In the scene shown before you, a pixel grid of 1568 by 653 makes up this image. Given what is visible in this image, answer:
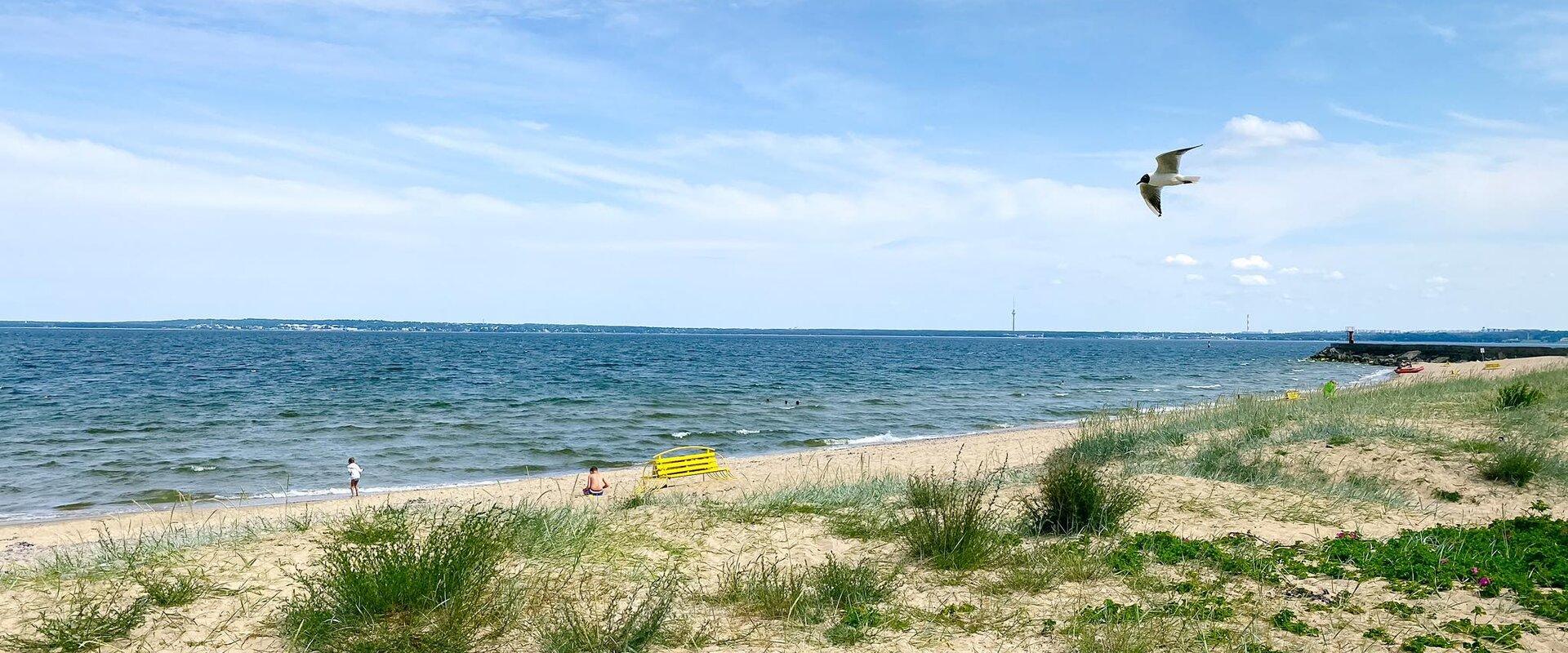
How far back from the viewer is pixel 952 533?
22.1 feet

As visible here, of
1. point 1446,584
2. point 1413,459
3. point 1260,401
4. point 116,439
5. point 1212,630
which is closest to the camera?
point 1212,630

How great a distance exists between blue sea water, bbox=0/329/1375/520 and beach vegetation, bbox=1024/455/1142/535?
13.4 m

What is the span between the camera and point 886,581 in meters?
6.00

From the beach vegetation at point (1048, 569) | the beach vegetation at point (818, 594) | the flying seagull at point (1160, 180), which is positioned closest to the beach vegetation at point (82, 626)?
the beach vegetation at point (818, 594)

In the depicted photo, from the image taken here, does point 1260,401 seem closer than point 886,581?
No

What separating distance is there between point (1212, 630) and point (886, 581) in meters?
2.04

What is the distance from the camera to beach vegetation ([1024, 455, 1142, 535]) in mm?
7434

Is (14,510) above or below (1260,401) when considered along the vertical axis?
below

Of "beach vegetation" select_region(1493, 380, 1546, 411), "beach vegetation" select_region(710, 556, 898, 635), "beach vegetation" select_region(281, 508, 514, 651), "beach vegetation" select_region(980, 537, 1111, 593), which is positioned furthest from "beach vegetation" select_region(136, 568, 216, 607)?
"beach vegetation" select_region(1493, 380, 1546, 411)

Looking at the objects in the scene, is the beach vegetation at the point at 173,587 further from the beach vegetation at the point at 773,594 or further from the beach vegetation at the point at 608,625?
the beach vegetation at the point at 773,594

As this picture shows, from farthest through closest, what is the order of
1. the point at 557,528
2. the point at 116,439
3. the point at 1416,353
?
the point at 1416,353 < the point at 116,439 < the point at 557,528

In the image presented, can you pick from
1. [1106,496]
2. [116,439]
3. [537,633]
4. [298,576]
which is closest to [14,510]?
[116,439]

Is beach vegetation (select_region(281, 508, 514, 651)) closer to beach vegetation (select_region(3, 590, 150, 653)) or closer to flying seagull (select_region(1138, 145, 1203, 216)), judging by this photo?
beach vegetation (select_region(3, 590, 150, 653))

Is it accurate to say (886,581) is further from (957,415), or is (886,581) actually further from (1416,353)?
(1416,353)
